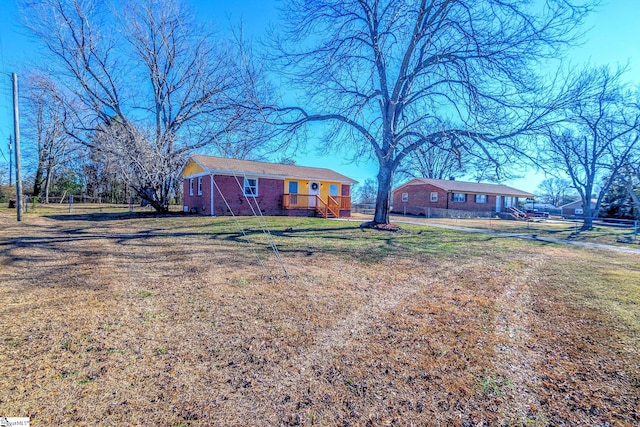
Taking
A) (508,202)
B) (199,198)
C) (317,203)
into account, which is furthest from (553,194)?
(199,198)

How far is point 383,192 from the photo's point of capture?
12.4 metres

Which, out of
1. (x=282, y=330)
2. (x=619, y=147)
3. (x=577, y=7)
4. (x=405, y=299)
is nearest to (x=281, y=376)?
(x=282, y=330)

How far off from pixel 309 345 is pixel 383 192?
33.3 ft

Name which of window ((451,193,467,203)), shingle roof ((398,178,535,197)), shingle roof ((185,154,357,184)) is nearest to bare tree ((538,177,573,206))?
shingle roof ((398,178,535,197))

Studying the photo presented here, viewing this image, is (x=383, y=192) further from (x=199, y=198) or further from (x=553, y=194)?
(x=553, y=194)

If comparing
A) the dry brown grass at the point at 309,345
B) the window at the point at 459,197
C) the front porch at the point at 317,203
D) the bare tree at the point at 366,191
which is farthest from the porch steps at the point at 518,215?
the dry brown grass at the point at 309,345

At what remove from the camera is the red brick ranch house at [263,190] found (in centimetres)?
1681

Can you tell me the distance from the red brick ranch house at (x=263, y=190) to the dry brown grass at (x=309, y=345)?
1115cm

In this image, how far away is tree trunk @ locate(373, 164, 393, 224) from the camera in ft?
39.2

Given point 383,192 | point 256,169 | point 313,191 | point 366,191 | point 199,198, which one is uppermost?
point 366,191

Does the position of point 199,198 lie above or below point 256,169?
below

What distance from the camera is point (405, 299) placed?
430cm

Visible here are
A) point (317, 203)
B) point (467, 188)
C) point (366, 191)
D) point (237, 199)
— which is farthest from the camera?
point (366, 191)

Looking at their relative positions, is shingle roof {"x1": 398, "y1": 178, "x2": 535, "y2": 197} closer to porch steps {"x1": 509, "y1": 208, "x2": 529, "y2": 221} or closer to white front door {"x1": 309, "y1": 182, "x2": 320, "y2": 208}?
porch steps {"x1": 509, "y1": 208, "x2": 529, "y2": 221}
